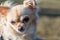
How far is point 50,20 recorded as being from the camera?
412 centimetres

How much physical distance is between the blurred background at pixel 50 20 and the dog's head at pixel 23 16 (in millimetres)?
2681

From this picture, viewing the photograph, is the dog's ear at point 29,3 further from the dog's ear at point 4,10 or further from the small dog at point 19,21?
the dog's ear at point 4,10

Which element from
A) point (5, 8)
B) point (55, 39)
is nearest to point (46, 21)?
point (55, 39)

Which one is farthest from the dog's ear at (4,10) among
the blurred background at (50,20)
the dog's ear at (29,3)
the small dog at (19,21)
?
the blurred background at (50,20)

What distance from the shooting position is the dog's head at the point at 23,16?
1.08 meters

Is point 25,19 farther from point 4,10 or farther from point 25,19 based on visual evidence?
point 4,10

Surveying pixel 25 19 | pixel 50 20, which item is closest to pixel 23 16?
pixel 25 19

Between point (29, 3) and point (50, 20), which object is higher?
point (29, 3)

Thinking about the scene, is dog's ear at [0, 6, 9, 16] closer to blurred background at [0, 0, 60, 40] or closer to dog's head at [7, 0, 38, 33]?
dog's head at [7, 0, 38, 33]

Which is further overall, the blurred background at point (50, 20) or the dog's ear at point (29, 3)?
the blurred background at point (50, 20)

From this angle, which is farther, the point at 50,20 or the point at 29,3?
the point at 50,20

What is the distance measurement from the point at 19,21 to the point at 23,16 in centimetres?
3

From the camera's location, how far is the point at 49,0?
410 centimetres

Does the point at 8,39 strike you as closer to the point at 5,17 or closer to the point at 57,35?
the point at 5,17
